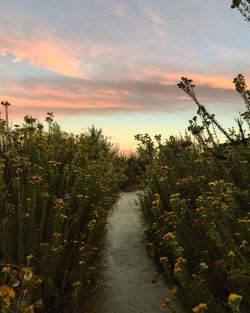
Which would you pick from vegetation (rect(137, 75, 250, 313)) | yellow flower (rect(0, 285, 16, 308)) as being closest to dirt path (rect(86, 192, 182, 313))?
→ vegetation (rect(137, 75, 250, 313))

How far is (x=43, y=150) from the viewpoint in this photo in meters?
6.23

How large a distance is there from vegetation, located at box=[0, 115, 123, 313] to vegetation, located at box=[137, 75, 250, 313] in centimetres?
77

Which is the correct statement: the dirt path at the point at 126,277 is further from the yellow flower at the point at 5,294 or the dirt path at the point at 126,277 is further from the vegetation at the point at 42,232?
the yellow flower at the point at 5,294

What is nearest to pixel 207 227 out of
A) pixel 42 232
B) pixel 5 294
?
pixel 42 232

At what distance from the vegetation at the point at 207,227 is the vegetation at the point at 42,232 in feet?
2.54

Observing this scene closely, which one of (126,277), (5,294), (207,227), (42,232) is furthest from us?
(126,277)

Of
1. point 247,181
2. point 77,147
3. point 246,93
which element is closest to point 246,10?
point 246,93

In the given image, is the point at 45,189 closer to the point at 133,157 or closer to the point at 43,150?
the point at 43,150

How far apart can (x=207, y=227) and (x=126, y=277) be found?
1654 millimetres

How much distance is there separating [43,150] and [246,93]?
2550 millimetres

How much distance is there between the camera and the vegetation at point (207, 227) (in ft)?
11.1

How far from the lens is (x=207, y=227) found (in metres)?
3.96

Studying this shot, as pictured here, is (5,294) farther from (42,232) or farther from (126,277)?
(126,277)

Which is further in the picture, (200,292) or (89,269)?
(89,269)
